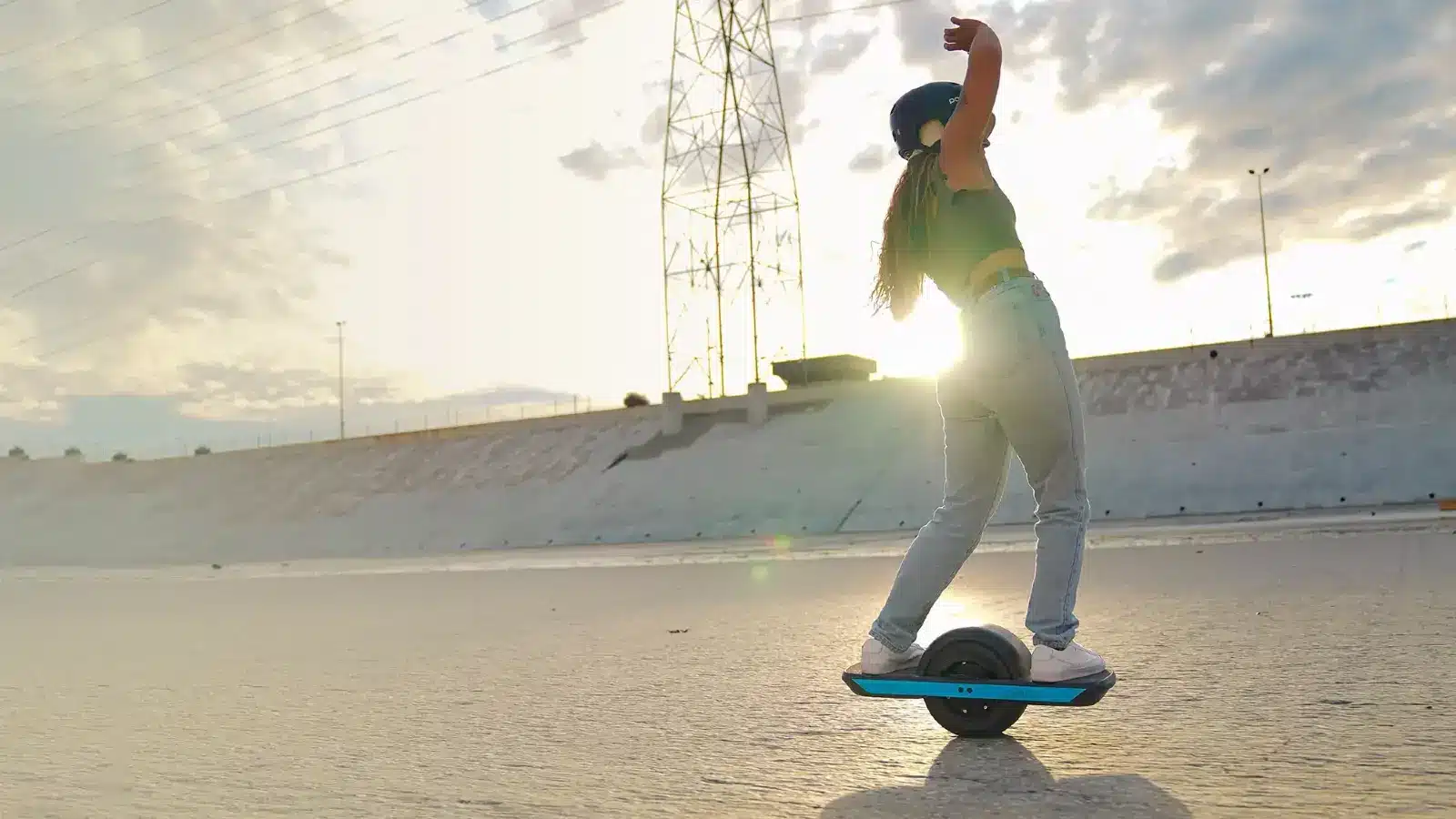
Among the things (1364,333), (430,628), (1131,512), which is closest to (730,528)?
(1131,512)

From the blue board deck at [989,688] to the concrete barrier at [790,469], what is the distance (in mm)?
23319

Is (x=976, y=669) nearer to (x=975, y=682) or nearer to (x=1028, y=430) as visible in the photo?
(x=975, y=682)

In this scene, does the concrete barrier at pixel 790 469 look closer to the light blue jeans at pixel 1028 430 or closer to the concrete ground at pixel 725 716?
the concrete ground at pixel 725 716

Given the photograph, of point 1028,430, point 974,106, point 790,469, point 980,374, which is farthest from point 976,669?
point 790,469

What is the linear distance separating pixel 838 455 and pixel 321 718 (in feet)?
98.8

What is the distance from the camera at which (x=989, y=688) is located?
130 inches

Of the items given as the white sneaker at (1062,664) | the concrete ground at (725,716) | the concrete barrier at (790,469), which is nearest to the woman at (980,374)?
the white sneaker at (1062,664)

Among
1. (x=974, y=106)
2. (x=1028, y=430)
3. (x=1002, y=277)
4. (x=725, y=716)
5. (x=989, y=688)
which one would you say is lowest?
(x=725, y=716)

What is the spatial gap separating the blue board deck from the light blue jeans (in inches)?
5.1

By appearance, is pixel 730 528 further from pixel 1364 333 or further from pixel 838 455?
pixel 1364 333

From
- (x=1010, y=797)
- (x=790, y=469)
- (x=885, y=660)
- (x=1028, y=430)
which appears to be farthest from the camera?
(x=790, y=469)

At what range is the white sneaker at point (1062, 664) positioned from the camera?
3252mm

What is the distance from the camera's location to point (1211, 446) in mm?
28156

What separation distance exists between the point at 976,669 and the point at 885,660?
0.94 ft
